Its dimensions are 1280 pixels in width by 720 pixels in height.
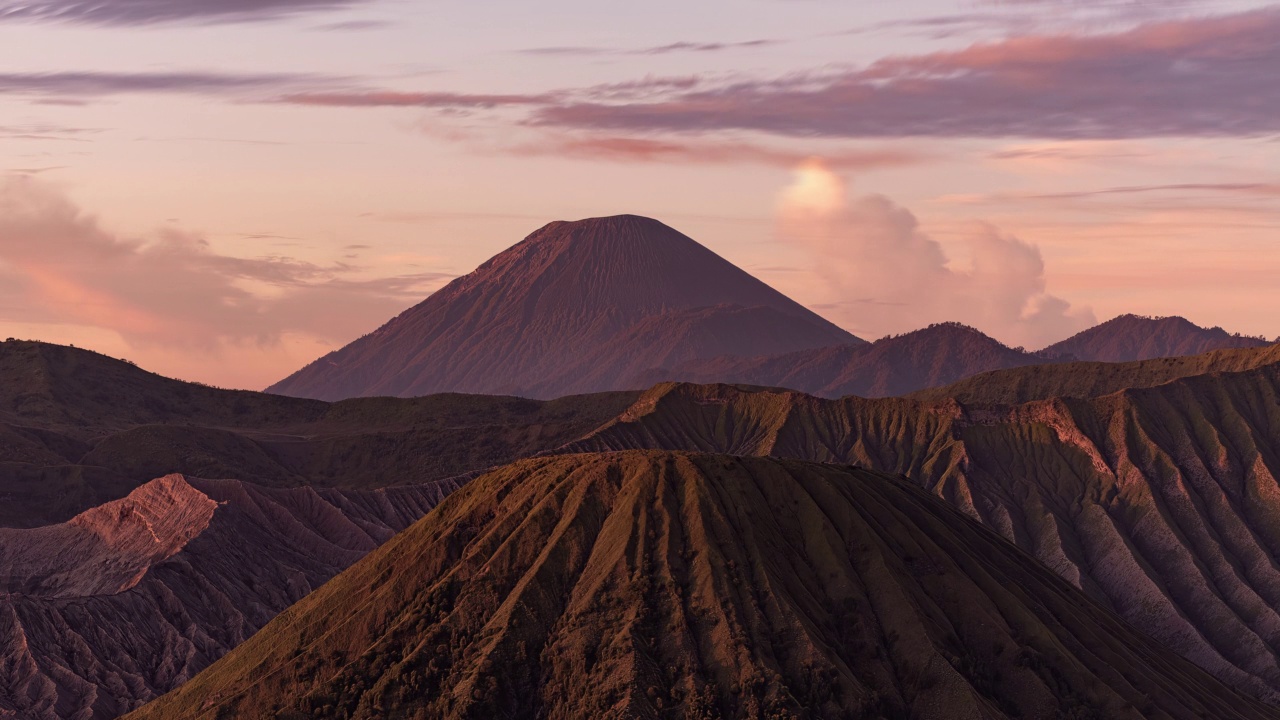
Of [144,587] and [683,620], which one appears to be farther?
[144,587]

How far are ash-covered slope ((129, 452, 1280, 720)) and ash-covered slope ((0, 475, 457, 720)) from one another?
3983 centimetres

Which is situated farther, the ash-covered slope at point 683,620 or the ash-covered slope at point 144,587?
the ash-covered slope at point 144,587

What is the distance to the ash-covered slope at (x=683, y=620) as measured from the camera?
98.6 meters

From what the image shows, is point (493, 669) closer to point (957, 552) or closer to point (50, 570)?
point (957, 552)

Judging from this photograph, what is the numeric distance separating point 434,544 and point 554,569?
343 inches

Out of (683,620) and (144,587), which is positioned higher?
(683,620)

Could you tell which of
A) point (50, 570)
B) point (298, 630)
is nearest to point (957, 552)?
point (298, 630)

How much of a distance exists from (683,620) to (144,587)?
76.8m

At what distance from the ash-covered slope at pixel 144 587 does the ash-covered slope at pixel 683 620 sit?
39.8m

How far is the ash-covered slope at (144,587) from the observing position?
146 meters

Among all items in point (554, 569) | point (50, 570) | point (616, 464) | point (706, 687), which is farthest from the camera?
point (50, 570)

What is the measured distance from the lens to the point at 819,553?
360ft

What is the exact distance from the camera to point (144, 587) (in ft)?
535

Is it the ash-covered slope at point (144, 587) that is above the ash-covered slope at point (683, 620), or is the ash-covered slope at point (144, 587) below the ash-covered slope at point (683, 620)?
below
